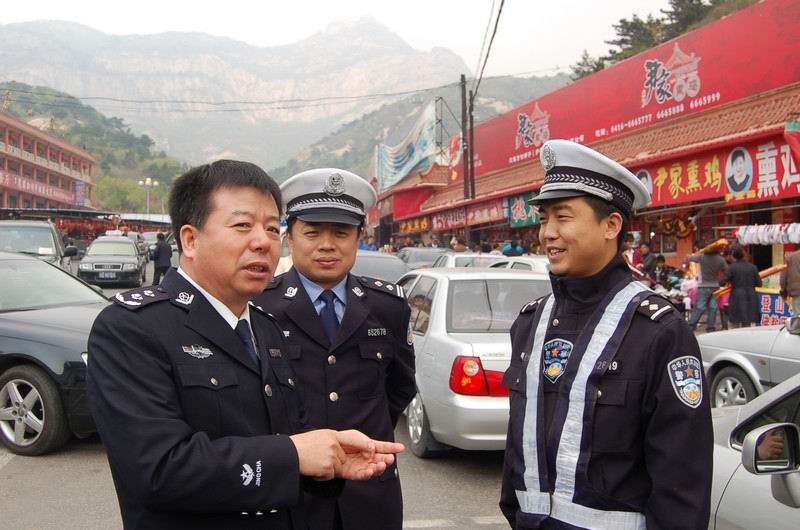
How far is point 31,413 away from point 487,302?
3693 millimetres

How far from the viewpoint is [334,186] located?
292 centimetres

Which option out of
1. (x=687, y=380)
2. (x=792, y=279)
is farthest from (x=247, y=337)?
(x=792, y=279)

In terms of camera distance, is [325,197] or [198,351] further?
[325,197]

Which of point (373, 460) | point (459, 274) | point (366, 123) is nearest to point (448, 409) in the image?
point (459, 274)

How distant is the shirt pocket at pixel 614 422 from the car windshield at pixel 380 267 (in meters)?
8.35

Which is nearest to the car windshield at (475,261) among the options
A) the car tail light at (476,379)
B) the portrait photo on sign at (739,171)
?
the portrait photo on sign at (739,171)

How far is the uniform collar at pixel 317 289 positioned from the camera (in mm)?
2844

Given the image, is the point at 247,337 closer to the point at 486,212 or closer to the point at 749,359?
the point at 749,359

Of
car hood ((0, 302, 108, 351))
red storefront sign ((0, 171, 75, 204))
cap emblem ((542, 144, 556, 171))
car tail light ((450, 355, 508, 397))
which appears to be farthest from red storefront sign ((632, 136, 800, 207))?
red storefront sign ((0, 171, 75, 204))

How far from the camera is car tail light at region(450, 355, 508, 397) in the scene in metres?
4.96

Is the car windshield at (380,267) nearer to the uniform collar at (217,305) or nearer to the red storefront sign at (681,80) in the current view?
the red storefront sign at (681,80)

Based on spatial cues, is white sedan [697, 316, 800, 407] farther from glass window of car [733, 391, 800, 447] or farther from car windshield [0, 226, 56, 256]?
car windshield [0, 226, 56, 256]

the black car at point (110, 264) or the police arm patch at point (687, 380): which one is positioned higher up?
the black car at point (110, 264)

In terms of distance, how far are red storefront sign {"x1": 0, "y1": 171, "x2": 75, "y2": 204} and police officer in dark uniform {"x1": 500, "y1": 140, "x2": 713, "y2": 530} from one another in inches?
2180
